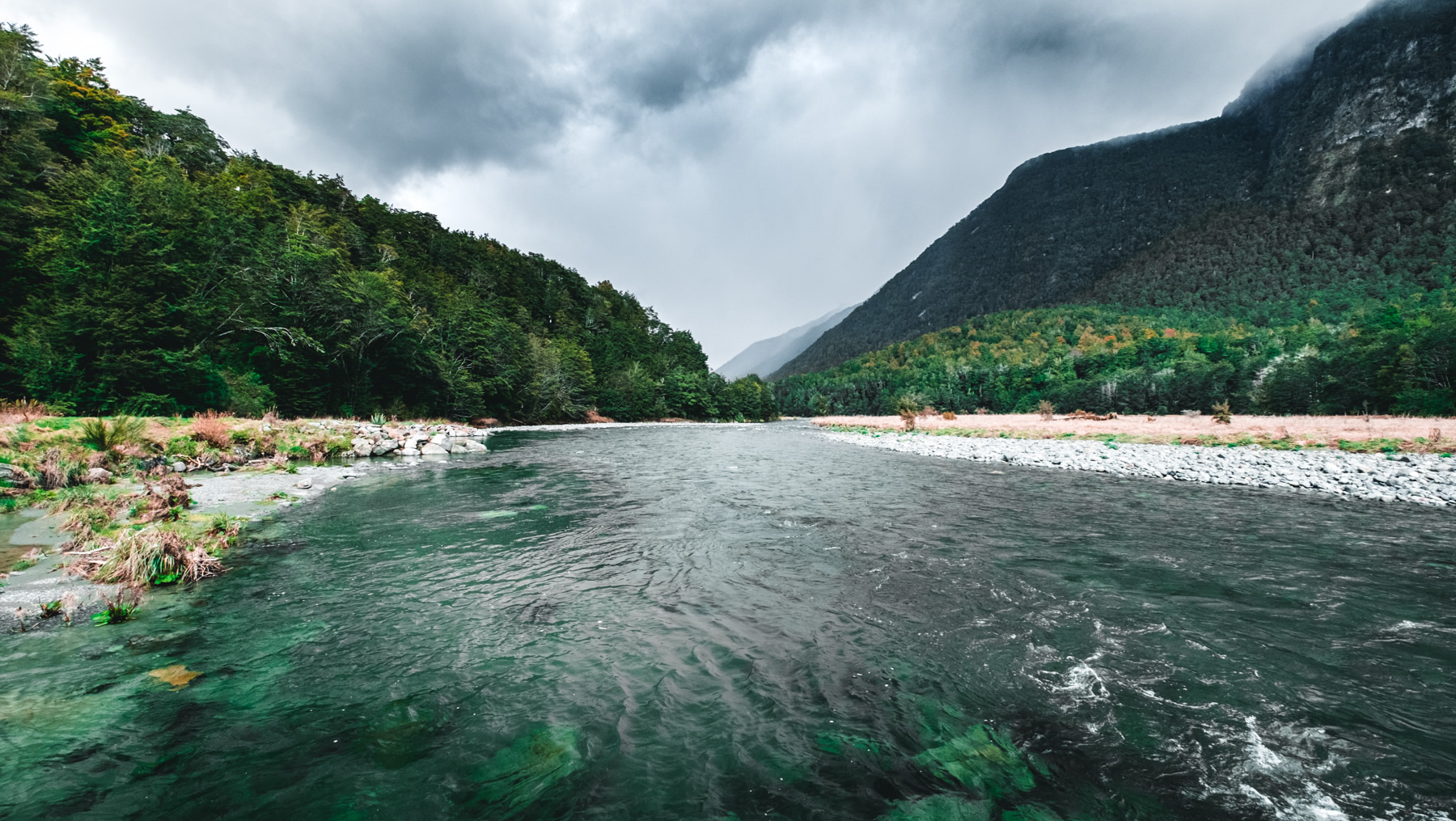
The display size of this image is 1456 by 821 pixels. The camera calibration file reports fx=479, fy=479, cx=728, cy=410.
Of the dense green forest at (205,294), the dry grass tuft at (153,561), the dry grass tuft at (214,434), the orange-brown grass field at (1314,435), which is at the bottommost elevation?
the orange-brown grass field at (1314,435)

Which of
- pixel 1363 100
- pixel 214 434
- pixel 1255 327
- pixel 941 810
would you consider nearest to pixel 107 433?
pixel 214 434

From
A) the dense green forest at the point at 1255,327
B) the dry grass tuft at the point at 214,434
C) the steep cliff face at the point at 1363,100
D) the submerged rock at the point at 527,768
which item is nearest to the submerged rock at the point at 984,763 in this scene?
the submerged rock at the point at 527,768

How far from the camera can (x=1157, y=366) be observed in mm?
83750

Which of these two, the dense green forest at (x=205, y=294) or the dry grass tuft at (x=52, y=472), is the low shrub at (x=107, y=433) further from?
the dense green forest at (x=205, y=294)

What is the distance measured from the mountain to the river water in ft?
418

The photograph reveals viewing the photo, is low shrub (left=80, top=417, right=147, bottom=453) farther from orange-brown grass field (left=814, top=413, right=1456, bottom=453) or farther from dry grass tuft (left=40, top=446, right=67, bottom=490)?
orange-brown grass field (left=814, top=413, right=1456, bottom=453)

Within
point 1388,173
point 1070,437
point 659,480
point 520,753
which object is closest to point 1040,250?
point 1388,173

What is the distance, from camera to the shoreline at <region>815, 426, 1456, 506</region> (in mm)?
13234

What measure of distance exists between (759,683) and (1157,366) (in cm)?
10929

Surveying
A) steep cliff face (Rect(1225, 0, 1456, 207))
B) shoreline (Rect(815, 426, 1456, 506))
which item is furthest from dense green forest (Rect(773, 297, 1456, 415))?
steep cliff face (Rect(1225, 0, 1456, 207))

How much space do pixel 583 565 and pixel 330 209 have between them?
97.8 meters

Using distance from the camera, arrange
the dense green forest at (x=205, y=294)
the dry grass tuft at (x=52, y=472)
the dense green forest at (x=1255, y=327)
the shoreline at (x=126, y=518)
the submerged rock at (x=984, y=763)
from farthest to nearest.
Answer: the dense green forest at (x=1255, y=327) < the dense green forest at (x=205, y=294) < the dry grass tuft at (x=52, y=472) < the shoreline at (x=126, y=518) < the submerged rock at (x=984, y=763)

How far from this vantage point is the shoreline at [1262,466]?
13.2 meters

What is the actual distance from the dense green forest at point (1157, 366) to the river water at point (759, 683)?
5326 cm
